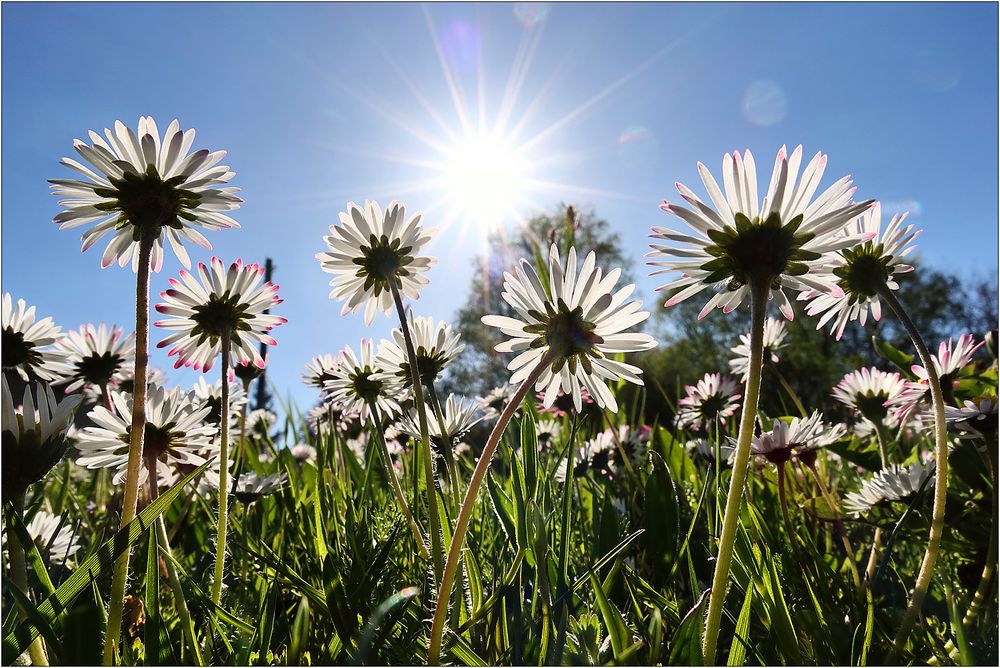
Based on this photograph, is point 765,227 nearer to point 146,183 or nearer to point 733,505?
point 733,505

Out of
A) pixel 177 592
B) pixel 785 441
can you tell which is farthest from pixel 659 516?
pixel 177 592

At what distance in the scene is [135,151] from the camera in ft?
2.78

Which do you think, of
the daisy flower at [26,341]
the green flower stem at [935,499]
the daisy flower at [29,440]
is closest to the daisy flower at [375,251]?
the daisy flower at [29,440]

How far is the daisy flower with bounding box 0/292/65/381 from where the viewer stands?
48.3 inches

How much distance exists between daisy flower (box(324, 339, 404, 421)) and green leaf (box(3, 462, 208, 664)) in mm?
709

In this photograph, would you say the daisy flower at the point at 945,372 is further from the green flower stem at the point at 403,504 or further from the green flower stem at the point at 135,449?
the green flower stem at the point at 135,449

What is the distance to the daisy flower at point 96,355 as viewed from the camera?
59.7 inches

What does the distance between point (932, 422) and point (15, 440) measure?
61.9 inches

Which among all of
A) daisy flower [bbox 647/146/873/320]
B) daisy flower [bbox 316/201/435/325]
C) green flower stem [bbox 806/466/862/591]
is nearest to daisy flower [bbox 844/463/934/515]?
green flower stem [bbox 806/466/862/591]

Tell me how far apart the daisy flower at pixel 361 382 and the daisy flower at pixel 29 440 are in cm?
68

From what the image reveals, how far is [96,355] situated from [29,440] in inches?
38.0

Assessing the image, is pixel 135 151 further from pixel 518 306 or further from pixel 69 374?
pixel 69 374

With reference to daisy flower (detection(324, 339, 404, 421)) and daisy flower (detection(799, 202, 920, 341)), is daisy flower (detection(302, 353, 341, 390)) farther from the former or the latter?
daisy flower (detection(799, 202, 920, 341))

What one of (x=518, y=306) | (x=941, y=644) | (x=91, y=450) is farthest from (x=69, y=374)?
(x=941, y=644)
